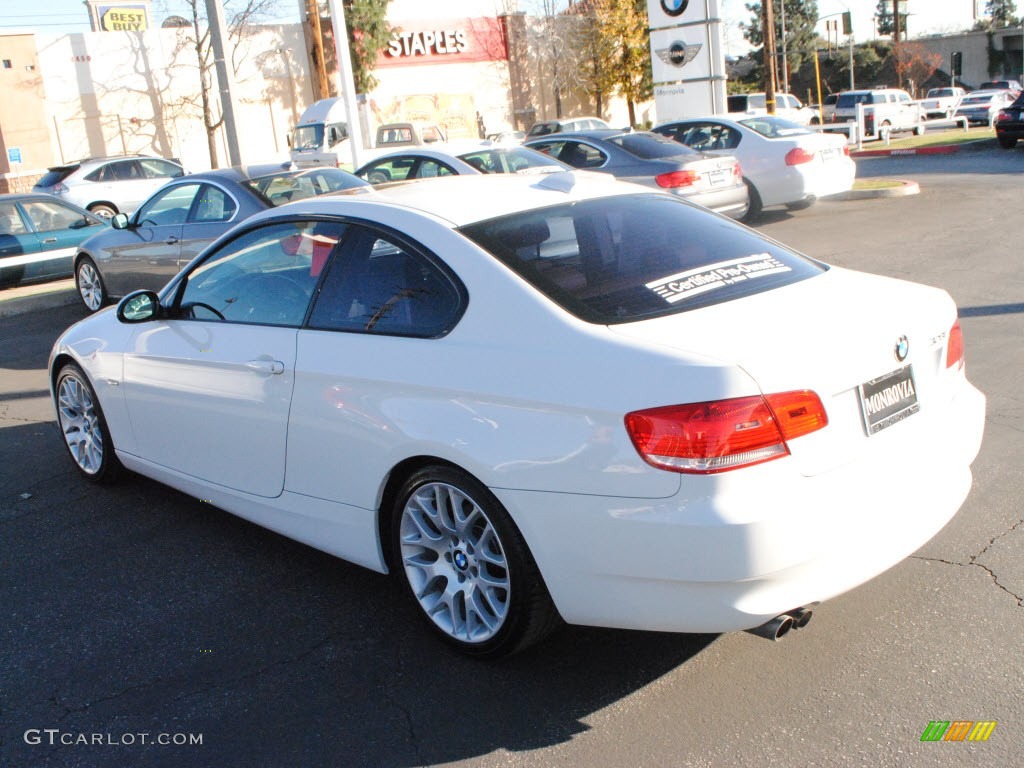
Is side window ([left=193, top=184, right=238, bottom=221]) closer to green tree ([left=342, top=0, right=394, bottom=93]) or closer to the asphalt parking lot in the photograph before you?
the asphalt parking lot

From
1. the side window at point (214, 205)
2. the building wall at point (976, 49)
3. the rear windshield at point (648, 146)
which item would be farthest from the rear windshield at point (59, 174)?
the building wall at point (976, 49)

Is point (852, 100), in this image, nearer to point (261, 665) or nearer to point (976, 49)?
point (261, 665)

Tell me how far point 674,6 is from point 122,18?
37.0 m

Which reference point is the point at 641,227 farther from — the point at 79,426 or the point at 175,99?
the point at 175,99

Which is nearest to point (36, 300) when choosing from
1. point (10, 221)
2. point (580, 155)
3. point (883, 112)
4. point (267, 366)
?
point (10, 221)

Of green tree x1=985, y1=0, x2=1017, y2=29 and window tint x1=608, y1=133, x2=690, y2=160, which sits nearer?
window tint x1=608, y1=133, x2=690, y2=160

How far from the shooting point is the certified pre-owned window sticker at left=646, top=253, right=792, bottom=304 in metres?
3.53

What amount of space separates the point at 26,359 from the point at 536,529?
7.87m

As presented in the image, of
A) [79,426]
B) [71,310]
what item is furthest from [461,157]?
[79,426]

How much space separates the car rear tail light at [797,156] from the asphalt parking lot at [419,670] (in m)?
10.1

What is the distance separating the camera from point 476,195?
4094mm

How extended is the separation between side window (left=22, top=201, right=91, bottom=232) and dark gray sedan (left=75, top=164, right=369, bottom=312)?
3.59 meters

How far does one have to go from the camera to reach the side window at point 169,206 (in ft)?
33.4

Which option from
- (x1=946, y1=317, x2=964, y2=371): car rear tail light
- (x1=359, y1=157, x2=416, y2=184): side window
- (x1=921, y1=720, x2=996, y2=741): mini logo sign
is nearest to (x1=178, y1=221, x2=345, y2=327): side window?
(x1=946, y1=317, x2=964, y2=371): car rear tail light
